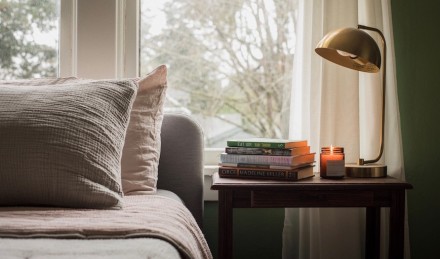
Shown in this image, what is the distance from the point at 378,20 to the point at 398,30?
0.60ft

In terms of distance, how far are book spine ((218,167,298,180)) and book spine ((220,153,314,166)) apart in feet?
0.09

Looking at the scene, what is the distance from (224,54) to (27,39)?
0.86 metres

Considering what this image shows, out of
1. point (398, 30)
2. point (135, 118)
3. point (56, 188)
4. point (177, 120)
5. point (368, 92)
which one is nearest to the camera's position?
point (56, 188)

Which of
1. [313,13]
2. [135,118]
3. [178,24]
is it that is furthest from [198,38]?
[135,118]

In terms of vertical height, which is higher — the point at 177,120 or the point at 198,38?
the point at 198,38

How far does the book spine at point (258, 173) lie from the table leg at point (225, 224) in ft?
0.49

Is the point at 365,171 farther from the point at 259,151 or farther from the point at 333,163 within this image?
the point at 259,151

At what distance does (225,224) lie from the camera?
1789 millimetres

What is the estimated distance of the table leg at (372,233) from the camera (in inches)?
82.2

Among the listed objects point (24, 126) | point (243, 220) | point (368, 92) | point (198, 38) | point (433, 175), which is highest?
point (198, 38)

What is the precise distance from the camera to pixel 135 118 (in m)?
1.82

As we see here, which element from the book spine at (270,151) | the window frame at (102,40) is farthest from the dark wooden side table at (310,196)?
the window frame at (102,40)

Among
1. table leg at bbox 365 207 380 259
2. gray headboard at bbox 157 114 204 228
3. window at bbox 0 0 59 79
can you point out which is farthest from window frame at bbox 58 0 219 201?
table leg at bbox 365 207 380 259

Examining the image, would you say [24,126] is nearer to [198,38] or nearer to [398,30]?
[198,38]
